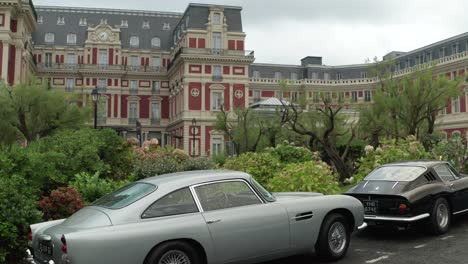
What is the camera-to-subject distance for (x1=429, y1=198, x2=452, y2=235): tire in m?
8.32

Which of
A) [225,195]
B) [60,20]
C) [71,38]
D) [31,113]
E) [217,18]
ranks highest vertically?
[60,20]

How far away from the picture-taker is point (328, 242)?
6754 millimetres

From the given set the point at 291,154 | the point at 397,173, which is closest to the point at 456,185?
the point at 397,173

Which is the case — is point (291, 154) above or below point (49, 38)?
below

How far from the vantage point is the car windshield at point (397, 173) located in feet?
28.7

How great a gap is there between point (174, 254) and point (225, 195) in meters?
1.09

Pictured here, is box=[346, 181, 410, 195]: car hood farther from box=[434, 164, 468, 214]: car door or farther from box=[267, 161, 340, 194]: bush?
box=[267, 161, 340, 194]: bush

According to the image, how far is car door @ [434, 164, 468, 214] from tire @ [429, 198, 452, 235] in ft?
0.84

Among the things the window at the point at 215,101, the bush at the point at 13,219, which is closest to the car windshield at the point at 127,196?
the bush at the point at 13,219

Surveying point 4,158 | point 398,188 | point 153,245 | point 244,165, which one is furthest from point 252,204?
point 244,165

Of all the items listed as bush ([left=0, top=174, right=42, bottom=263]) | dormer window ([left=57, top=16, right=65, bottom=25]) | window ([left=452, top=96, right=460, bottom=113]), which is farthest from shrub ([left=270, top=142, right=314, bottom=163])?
dormer window ([left=57, top=16, right=65, bottom=25])

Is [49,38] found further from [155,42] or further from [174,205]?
[174,205]

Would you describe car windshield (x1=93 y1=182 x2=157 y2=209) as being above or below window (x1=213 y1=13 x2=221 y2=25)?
below

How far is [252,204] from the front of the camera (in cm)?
626
